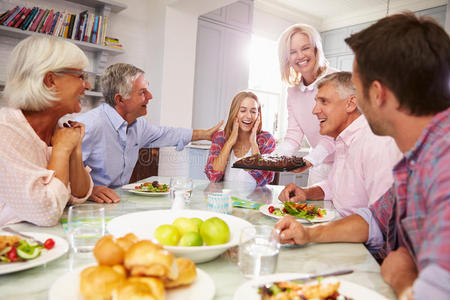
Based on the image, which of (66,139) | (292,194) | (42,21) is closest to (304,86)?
(292,194)

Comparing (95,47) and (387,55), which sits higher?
(95,47)

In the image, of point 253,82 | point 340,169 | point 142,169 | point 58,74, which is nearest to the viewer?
point 58,74

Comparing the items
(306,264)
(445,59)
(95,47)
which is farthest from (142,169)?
(445,59)

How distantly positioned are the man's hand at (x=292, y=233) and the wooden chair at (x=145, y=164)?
10.3 feet

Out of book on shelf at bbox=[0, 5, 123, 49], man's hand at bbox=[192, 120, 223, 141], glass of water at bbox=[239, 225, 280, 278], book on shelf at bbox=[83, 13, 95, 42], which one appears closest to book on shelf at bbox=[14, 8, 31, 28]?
book on shelf at bbox=[0, 5, 123, 49]

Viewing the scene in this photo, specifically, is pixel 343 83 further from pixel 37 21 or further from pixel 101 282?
pixel 37 21

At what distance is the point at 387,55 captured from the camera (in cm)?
91

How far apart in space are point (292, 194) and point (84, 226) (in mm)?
1282

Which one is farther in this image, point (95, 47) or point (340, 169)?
point (95, 47)

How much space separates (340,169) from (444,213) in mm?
1287

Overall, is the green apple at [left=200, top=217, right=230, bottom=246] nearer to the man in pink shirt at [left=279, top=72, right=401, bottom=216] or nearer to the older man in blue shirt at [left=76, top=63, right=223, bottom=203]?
the man in pink shirt at [left=279, top=72, right=401, bottom=216]

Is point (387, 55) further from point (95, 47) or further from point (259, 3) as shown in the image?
point (259, 3)

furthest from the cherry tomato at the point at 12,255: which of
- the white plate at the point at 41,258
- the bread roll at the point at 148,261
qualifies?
the bread roll at the point at 148,261

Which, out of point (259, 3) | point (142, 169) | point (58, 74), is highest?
point (259, 3)
